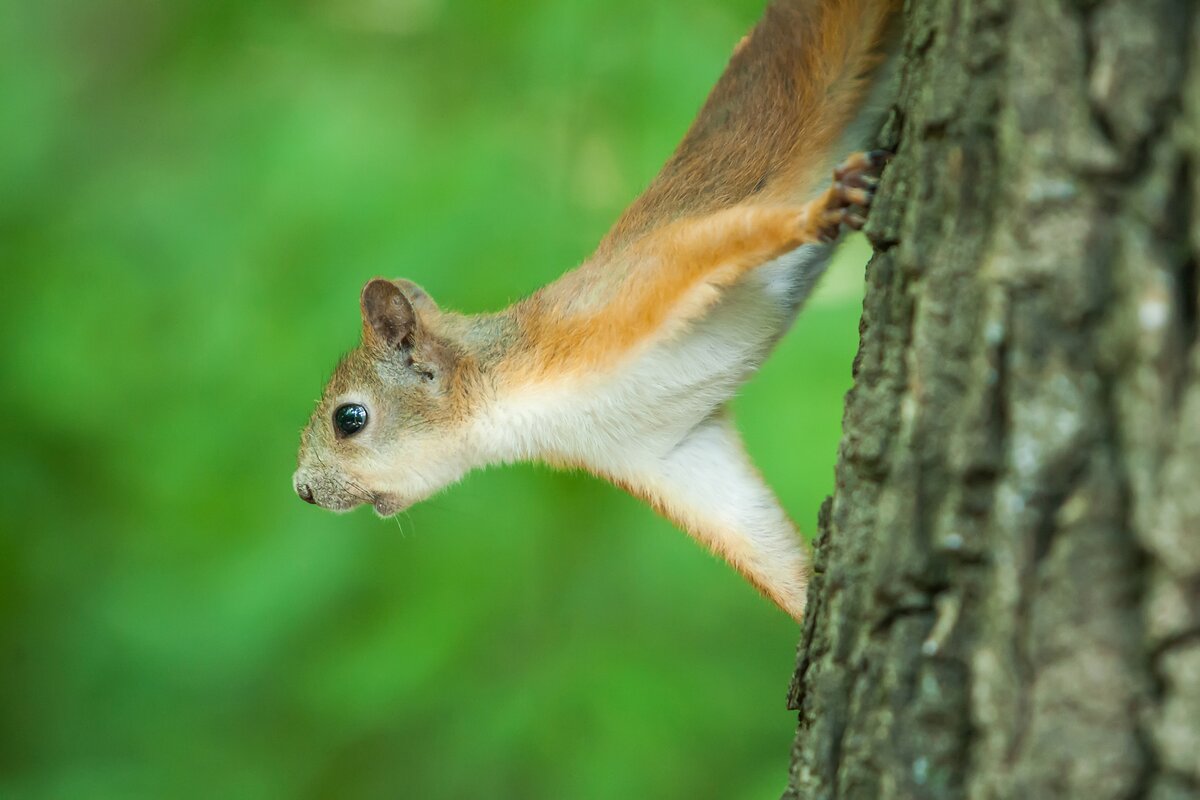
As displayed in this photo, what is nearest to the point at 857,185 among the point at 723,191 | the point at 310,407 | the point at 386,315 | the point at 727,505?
the point at 723,191

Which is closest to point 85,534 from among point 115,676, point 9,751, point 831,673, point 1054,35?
point 115,676

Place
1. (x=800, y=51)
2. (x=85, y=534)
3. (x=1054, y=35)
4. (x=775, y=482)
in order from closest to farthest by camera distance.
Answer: (x=1054, y=35) < (x=800, y=51) < (x=775, y=482) < (x=85, y=534)

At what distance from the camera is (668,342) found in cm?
260

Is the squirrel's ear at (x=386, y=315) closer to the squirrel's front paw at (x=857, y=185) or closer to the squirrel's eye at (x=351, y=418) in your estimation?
the squirrel's eye at (x=351, y=418)

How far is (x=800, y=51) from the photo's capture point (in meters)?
2.71

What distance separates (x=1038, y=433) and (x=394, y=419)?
221 cm

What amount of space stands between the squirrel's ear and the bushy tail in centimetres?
58

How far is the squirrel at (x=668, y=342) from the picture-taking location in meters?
2.57

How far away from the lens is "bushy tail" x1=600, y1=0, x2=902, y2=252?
257 centimetres

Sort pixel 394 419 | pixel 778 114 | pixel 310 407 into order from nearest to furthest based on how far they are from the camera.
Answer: pixel 778 114, pixel 394 419, pixel 310 407

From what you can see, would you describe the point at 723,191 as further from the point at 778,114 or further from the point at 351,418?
the point at 351,418

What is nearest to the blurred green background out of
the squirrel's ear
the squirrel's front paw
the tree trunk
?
the squirrel's ear

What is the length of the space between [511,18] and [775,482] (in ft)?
5.06

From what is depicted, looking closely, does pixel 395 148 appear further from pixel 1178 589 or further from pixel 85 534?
Result: pixel 1178 589
